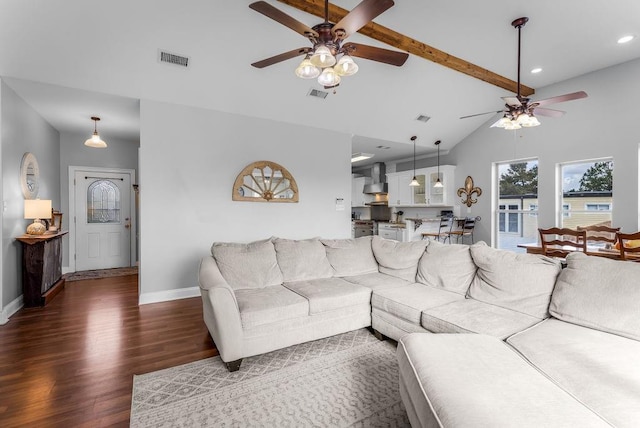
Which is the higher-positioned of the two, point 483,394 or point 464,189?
point 464,189

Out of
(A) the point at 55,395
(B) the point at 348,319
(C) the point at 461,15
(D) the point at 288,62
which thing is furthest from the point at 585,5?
(A) the point at 55,395

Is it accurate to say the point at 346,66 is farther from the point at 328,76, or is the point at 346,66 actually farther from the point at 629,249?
the point at 629,249

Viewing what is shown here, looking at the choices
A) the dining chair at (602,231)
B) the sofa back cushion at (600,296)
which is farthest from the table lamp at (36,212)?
the dining chair at (602,231)

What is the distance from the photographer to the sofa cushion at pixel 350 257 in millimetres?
3597

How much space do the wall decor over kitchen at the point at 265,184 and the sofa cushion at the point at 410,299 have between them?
8.29 feet

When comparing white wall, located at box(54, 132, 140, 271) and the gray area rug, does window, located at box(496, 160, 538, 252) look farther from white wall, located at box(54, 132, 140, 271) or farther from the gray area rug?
white wall, located at box(54, 132, 140, 271)

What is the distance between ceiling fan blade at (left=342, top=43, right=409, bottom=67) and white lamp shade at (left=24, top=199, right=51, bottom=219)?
4.23m

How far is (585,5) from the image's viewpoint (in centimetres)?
333

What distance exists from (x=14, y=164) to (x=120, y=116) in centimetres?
144

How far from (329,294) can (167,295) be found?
251 cm

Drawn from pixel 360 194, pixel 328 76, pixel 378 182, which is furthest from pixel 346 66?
pixel 360 194

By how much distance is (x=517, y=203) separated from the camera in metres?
6.16

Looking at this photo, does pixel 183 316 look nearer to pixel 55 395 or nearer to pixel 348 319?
pixel 55 395

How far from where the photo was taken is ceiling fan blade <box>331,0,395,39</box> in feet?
5.93
